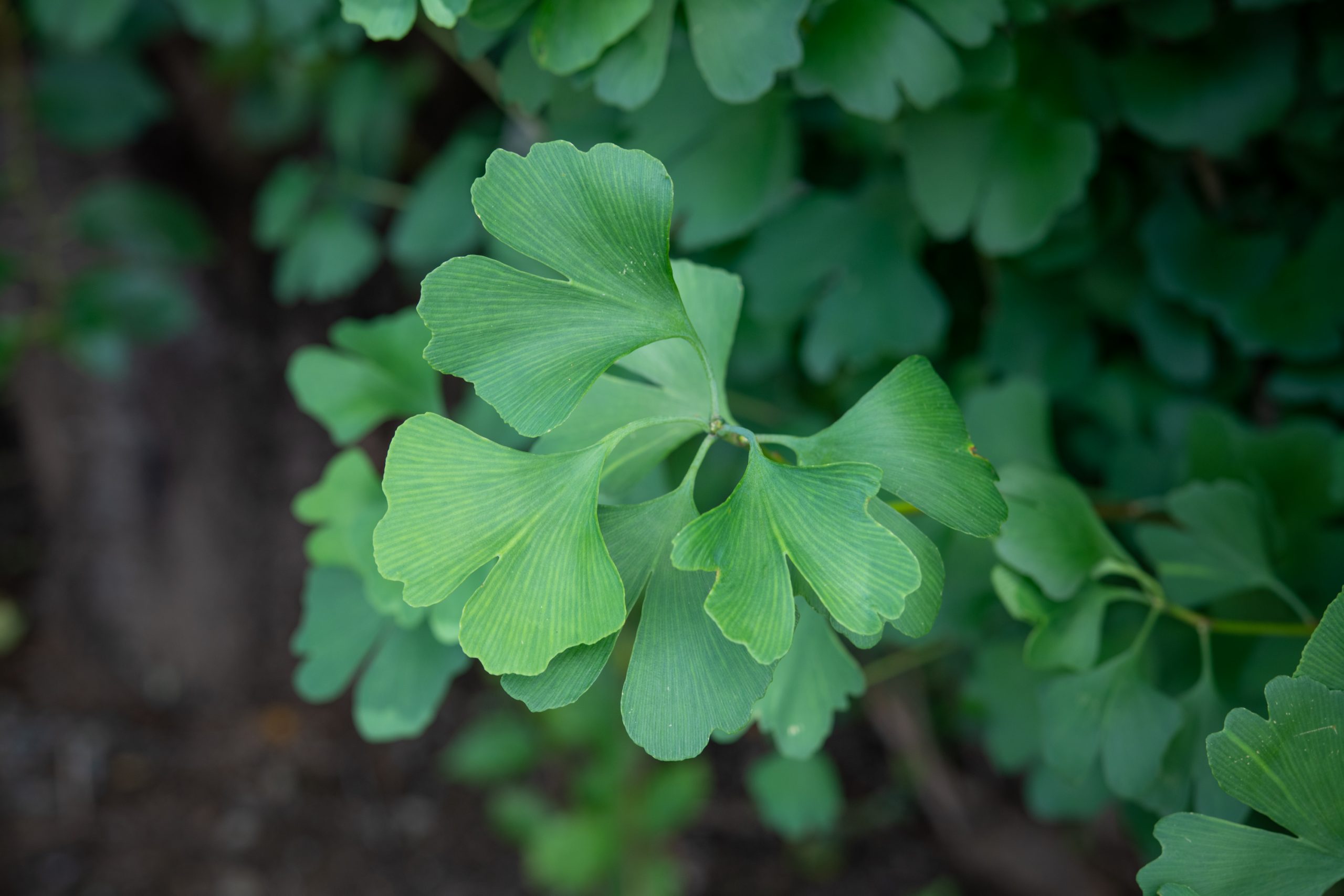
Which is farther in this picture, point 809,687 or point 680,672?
point 809,687

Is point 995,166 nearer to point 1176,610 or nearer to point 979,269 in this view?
point 979,269

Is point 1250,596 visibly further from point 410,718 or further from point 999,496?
point 410,718

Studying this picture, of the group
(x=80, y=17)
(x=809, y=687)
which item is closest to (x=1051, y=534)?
(x=809, y=687)

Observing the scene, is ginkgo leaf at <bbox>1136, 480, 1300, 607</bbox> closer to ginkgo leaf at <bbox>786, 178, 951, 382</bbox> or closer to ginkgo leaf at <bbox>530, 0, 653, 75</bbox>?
ginkgo leaf at <bbox>786, 178, 951, 382</bbox>

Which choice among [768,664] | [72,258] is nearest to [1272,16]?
[768,664]

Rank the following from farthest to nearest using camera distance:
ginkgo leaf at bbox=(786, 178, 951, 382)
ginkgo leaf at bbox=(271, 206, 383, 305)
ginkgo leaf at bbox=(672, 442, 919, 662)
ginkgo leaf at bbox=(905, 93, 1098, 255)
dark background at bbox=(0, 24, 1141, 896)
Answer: dark background at bbox=(0, 24, 1141, 896), ginkgo leaf at bbox=(271, 206, 383, 305), ginkgo leaf at bbox=(786, 178, 951, 382), ginkgo leaf at bbox=(905, 93, 1098, 255), ginkgo leaf at bbox=(672, 442, 919, 662)

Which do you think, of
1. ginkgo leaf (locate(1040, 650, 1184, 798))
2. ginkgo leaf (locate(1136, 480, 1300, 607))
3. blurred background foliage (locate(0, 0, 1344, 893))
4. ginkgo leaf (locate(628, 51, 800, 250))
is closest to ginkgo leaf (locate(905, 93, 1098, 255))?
blurred background foliage (locate(0, 0, 1344, 893))
